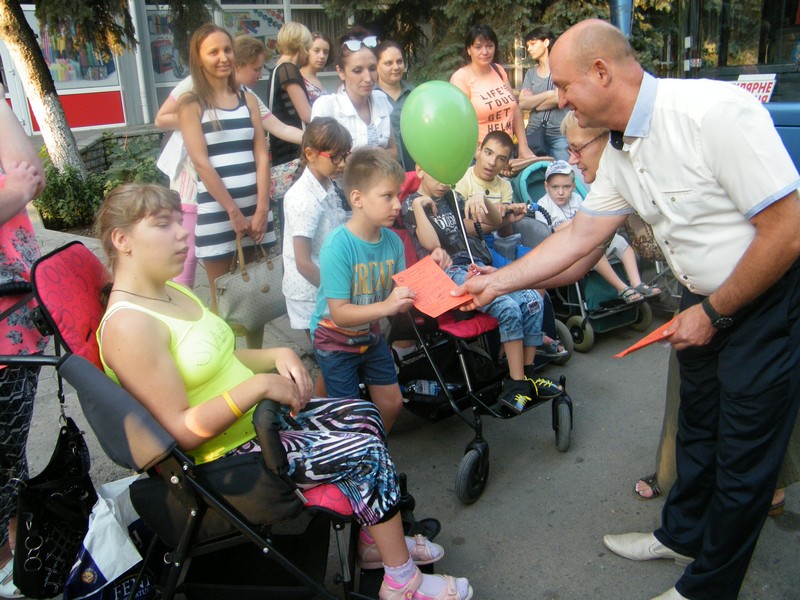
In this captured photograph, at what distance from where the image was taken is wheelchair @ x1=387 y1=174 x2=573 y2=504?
3.16m

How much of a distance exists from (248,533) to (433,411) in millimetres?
1532

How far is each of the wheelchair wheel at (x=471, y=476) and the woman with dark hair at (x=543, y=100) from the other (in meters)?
3.76

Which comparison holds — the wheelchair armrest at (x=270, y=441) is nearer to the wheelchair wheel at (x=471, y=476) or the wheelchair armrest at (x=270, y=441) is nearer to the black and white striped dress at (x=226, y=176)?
the wheelchair wheel at (x=471, y=476)

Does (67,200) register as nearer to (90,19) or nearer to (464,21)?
(90,19)

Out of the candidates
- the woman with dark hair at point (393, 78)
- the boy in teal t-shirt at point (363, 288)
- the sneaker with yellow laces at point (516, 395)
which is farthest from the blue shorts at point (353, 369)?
the woman with dark hair at point (393, 78)

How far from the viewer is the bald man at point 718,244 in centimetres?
197

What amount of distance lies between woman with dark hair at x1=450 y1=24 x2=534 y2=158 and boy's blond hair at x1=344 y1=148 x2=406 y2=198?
2.46 m

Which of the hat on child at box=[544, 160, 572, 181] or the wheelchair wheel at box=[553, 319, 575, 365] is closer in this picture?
the wheelchair wheel at box=[553, 319, 575, 365]

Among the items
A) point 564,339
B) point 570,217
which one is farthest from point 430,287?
point 570,217

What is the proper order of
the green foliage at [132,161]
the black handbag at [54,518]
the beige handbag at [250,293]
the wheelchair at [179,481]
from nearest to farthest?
1. the wheelchair at [179,481]
2. the black handbag at [54,518]
3. the beige handbag at [250,293]
4. the green foliage at [132,161]

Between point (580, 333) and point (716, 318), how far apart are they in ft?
8.33

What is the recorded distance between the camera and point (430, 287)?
116 inches

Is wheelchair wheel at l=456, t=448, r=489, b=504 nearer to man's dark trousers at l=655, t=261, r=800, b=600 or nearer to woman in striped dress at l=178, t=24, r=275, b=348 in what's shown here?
man's dark trousers at l=655, t=261, r=800, b=600

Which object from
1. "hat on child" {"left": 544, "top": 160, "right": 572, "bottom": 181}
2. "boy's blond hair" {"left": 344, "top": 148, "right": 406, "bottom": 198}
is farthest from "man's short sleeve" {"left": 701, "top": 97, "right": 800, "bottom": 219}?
"hat on child" {"left": 544, "top": 160, "right": 572, "bottom": 181}
